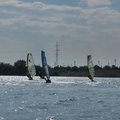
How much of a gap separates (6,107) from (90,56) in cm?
11458

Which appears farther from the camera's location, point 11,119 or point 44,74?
point 44,74

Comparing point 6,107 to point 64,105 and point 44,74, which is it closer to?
point 64,105

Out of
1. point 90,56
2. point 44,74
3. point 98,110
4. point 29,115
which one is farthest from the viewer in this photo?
point 90,56

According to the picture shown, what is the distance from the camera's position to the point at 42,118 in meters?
45.5

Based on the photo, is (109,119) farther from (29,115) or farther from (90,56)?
(90,56)

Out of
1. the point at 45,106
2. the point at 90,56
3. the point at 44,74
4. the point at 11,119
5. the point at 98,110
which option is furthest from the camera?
the point at 90,56

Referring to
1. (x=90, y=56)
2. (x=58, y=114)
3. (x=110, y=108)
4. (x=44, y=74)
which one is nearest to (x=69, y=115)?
(x=58, y=114)

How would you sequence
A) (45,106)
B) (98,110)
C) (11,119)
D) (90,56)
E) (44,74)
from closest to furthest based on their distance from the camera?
1. (11,119)
2. (98,110)
3. (45,106)
4. (44,74)
5. (90,56)

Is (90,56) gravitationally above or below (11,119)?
above

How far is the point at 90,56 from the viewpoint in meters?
169

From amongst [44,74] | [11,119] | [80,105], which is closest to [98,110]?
[80,105]

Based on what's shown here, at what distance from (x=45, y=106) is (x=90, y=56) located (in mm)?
112539

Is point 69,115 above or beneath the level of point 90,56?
beneath

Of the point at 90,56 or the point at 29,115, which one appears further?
the point at 90,56
